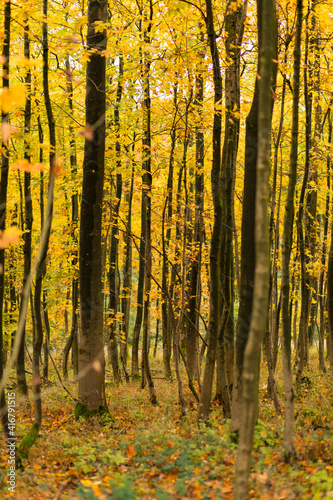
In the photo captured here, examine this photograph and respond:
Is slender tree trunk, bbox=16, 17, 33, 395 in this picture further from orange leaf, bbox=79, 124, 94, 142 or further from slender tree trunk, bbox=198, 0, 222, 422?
slender tree trunk, bbox=198, 0, 222, 422

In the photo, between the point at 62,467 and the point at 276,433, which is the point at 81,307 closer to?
the point at 62,467

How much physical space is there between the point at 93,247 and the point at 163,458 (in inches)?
154

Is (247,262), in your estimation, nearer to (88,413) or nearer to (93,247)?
(93,247)

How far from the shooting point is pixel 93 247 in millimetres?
7797

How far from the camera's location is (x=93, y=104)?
7.89m

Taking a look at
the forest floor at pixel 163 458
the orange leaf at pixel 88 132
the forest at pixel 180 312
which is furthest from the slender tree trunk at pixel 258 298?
the orange leaf at pixel 88 132

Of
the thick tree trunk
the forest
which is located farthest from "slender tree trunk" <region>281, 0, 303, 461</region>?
the thick tree trunk

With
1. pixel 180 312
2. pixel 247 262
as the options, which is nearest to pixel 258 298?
pixel 247 262

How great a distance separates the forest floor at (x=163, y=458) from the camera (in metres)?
4.32

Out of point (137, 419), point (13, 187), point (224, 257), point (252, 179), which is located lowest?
point (137, 419)

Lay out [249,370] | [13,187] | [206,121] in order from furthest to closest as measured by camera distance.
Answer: [13,187] → [206,121] → [249,370]

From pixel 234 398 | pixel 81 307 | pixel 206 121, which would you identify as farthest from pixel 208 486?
pixel 206 121

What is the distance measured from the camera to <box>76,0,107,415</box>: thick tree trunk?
765cm

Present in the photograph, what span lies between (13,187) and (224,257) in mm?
10227
